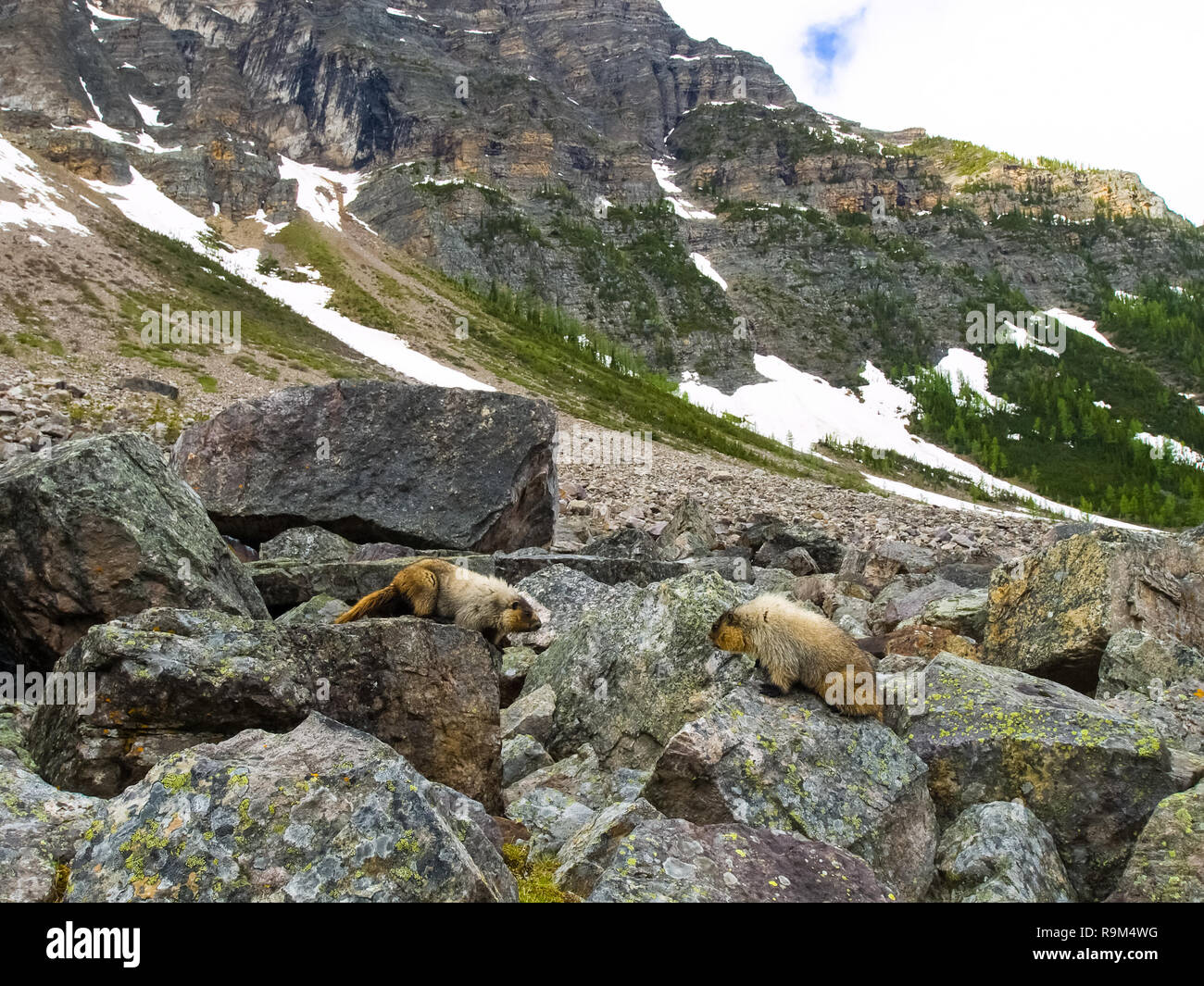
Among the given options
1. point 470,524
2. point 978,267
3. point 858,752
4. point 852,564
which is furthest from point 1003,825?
point 978,267

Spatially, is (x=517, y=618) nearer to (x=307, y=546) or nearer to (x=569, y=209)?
(x=307, y=546)

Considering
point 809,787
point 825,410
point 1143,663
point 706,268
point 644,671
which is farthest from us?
point 706,268

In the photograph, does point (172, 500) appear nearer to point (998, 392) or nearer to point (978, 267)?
point (998, 392)

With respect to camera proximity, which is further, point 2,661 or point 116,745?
point 2,661

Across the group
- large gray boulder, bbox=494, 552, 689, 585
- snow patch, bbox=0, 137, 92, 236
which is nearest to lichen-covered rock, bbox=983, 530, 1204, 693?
large gray boulder, bbox=494, 552, 689, 585

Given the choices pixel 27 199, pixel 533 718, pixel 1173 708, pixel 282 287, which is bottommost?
pixel 533 718

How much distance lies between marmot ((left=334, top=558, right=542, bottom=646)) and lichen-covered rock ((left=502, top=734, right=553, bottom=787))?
2036 mm

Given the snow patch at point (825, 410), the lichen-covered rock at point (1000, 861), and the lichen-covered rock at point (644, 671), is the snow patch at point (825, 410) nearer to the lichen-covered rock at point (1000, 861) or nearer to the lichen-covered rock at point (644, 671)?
the lichen-covered rock at point (644, 671)

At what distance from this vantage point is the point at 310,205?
13088cm

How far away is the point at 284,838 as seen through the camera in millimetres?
3914

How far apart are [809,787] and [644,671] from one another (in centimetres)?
215

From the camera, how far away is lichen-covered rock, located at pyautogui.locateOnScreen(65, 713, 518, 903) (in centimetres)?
367

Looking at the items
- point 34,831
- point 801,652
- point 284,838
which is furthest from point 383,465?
point 284,838
